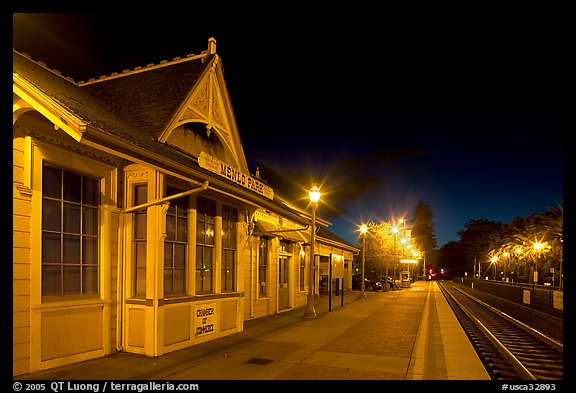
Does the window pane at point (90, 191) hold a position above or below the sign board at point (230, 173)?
below

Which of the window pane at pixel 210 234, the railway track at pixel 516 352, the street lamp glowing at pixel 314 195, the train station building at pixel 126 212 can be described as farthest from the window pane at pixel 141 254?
the street lamp glowing at pixel 314 195

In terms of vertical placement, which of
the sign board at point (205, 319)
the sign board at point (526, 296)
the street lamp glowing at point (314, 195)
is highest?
the street lamp glowing at point (314, 195)

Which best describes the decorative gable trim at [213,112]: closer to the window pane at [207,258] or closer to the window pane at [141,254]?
the window pane at [141,254]

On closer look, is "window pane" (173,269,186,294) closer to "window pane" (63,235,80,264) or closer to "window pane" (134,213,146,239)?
"window pane" (134,213,146,239)

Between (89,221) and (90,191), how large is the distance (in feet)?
1.77

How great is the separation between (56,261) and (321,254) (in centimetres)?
1955

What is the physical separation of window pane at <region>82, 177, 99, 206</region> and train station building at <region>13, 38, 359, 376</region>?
0.06 ft

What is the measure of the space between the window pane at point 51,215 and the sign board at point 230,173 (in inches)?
103

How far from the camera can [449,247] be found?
150 meters

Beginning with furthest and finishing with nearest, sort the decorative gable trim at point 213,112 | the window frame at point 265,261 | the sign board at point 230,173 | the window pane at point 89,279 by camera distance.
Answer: the window frame at point 265,261 → the decorative gable trim at point 213,112 → the sign board at point 230,173 → the window pane at point 89,279

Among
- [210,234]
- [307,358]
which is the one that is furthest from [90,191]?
[307,358]

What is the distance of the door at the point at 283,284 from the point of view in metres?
17.2

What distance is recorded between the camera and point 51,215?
7.04 metres
